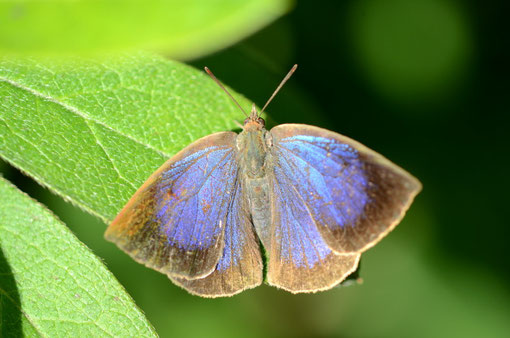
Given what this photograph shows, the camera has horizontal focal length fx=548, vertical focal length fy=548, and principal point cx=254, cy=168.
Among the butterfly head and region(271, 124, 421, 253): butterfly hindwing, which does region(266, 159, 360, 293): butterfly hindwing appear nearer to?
region(271, 124, 421, 253): butterfly hindwing

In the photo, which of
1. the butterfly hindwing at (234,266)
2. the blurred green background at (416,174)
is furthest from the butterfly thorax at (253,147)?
the blurred green background at (416,174)

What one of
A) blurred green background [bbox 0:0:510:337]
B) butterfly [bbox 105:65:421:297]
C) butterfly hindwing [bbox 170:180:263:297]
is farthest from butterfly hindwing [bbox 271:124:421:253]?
blurred green background [bbox 0:0:510:337]

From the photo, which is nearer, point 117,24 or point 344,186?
Result: point 117,24

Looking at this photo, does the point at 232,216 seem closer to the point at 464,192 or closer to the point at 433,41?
the point at 464,192

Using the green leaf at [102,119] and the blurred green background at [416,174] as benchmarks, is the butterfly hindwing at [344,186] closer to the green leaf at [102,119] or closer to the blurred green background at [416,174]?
the green leaf at [102,119]

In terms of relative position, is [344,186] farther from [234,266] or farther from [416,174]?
[416,174]

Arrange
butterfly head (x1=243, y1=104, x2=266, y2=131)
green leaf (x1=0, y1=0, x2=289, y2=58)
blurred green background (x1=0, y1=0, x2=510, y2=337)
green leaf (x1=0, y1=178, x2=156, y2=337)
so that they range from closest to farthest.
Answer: green leaf (x1=0, y1=0, x2=289, y2=58), green leaf (x1=0, y1=178, x2=156, y2=337), butterfly head (x1=243, y1=104, x2=266, y2=131), blurred green background (x1=0, y1=0, x2=510, y2=337)

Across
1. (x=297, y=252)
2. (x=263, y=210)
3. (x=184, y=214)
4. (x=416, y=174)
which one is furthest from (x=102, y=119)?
(x=416, y=174)
